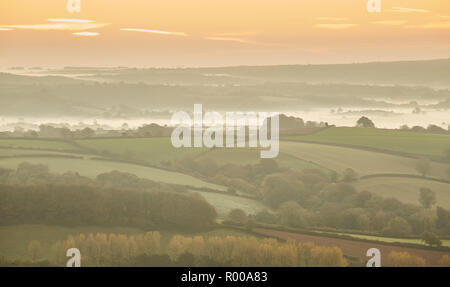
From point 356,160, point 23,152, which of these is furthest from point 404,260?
point 23,152

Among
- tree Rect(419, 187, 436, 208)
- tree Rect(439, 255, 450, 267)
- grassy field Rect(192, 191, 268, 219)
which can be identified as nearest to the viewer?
tree Rect(439, 255, 450, 267)

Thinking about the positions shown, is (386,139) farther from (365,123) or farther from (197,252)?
(197,252)

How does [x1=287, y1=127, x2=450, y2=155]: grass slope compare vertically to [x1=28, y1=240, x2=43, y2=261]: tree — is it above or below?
above

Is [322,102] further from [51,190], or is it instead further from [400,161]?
[51,190]

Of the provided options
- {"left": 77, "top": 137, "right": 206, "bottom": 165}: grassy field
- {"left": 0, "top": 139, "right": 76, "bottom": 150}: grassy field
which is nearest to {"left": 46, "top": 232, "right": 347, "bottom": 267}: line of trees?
{"left": 77, "top": 137, "right": 206, "bottom": 165}: grassy field

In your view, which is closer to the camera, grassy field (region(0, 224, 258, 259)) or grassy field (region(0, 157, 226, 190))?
grassy field (region(0, 224, 258, 259))

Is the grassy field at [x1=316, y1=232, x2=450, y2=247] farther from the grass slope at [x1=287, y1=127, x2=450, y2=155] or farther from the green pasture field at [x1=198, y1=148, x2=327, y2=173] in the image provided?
the grass slope at [x1=287, y1=127, x2=450, y2=155]

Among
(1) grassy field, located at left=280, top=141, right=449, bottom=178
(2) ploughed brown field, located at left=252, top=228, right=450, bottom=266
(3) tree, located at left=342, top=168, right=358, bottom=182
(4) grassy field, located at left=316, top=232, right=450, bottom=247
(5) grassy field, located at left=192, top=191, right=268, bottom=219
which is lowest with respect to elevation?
(4) grassy field, located at left=316, top=232, right=450, bottom=247

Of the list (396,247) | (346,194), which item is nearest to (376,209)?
(346,194)
